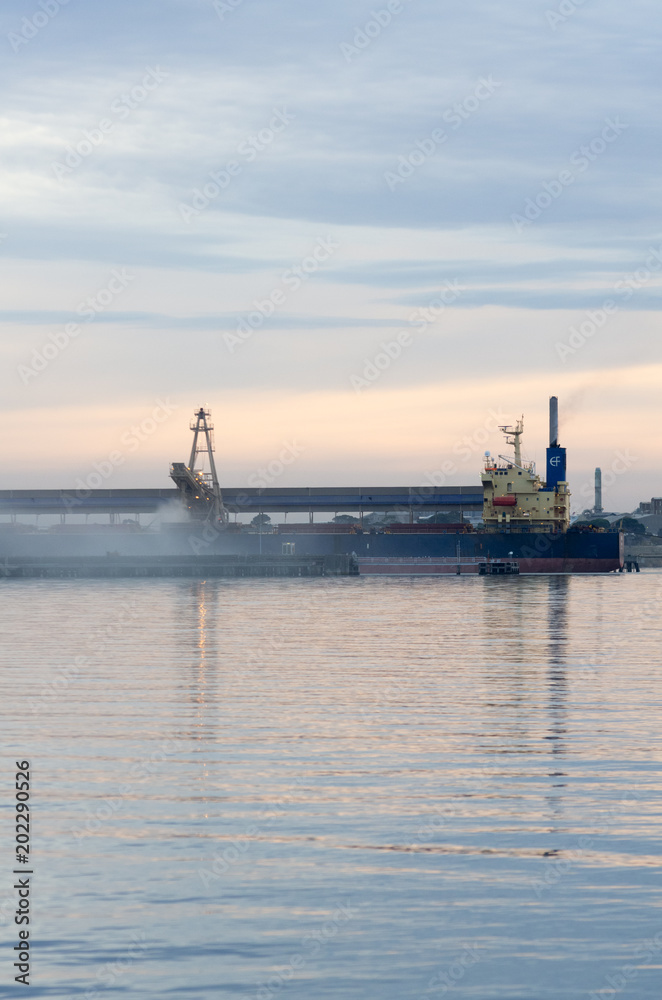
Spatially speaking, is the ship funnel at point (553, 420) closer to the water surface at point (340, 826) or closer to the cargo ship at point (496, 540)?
the cargo ship at point (496, 540)

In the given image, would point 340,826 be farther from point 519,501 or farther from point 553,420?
point 553,420

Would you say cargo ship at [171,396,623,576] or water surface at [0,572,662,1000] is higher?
cargo ship at [171,396,623,576]

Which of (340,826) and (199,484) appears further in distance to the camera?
(199,484)

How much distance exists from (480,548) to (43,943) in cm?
9878

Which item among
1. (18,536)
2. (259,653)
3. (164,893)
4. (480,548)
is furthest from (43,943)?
(18,536)

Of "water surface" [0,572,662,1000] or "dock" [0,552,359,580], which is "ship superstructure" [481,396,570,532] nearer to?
"dock" [0,552,359,580]

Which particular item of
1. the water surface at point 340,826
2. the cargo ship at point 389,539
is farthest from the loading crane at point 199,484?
the water surface at point 340,826

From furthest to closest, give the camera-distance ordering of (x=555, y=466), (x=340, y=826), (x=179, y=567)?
(x=555, y=466)
(x=179, y=567)
(x=340, y=826)

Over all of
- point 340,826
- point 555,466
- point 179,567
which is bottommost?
point 340,826

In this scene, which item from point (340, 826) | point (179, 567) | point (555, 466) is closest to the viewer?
point (340, 826)

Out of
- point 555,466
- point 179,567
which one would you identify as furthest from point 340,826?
point 555,466

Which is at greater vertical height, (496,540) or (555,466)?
(555,466)

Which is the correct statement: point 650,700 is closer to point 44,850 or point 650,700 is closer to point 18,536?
point 44,850

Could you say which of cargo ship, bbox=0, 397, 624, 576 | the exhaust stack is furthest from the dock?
the exhaust stack
